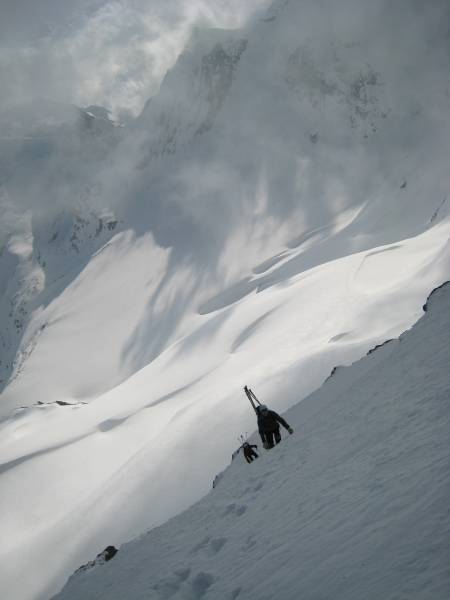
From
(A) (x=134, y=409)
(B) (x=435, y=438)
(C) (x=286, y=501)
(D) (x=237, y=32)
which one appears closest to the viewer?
(B) (x=435, y=438)

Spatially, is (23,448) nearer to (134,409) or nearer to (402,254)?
(134,409)

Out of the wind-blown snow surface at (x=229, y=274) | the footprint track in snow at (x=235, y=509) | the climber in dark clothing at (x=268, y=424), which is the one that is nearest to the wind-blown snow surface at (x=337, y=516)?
the footprint track in snow at (x=235, y=509)

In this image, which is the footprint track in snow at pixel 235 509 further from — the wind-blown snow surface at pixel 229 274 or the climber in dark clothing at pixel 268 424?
the wind-blown snow surface at pixel 229 274

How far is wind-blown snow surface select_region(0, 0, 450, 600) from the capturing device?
2841 centimetres

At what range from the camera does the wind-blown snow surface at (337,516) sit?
14.2 feet

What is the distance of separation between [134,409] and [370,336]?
28132 millimetres

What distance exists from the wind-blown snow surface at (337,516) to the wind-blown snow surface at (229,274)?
14.1 metres

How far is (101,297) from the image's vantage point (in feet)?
461

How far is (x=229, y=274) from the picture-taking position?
12056 centimetres

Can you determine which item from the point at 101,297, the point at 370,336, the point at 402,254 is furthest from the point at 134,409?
the point at 101,297

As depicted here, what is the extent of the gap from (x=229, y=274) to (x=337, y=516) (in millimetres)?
115256

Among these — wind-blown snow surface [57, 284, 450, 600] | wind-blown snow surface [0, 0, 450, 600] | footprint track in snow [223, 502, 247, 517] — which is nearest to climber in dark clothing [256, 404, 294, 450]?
wind-blown snow surface [57, 284, 450, 600]

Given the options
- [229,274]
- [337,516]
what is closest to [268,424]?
[337,516]

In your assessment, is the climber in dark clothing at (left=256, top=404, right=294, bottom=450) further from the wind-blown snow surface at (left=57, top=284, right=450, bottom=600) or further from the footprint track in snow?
the footprint track in snow
